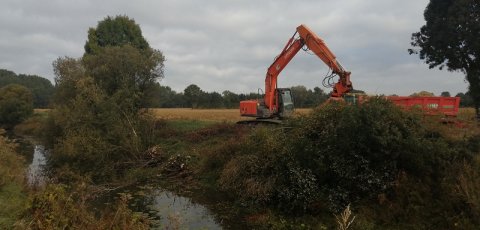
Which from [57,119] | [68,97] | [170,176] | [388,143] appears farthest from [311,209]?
[68,97]

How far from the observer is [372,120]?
13.4m

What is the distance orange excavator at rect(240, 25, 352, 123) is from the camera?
21.3 metres

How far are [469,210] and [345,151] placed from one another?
393cm

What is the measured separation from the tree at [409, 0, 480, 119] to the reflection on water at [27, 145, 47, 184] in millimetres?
27314

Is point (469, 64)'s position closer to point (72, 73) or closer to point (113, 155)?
point (113, 155)

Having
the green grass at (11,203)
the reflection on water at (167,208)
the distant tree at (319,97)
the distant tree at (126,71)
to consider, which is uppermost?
the distant tree at (126,71)

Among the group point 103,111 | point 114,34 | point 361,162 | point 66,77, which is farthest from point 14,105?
point 361,162

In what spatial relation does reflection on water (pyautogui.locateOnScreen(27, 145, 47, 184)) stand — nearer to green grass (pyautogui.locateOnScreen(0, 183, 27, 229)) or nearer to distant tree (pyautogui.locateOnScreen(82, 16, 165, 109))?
green grass (pyautogui.locateOnScreen(0, 183, 27, 229))

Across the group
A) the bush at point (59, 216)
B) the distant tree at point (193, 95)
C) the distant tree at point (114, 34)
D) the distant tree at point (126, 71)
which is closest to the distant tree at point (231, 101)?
the distant tree at point (193, 95)

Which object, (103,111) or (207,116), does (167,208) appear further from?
(207,116)

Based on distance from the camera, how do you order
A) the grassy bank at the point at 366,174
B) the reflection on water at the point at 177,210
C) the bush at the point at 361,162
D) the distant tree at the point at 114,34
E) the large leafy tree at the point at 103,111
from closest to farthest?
the grassy bank at the point at 366,174 < the bush at the point at 361,162 < the reflection on water at the point at 177,210 < the large leafy tree at the point at 103,111 < the distant tree at the point at 114,34

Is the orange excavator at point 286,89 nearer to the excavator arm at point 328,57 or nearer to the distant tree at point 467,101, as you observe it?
the excavator arm at point 328,57

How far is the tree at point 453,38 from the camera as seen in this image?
2888 cm

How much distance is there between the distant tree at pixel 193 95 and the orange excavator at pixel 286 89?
211 feet
